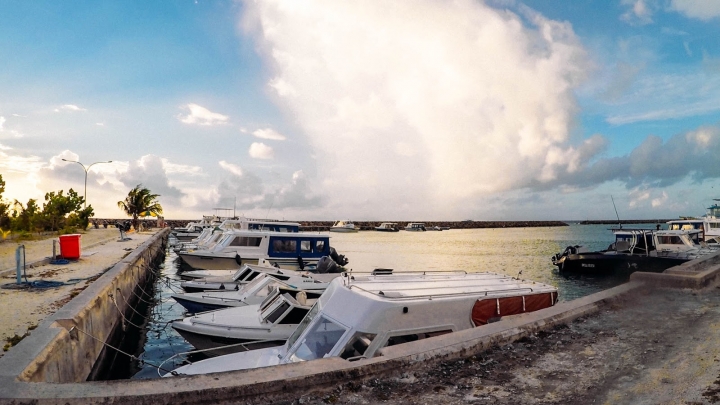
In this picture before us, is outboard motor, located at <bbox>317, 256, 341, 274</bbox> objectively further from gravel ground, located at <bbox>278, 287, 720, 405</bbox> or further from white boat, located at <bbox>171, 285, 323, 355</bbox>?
gravel ground, located at <bbox>278, 287, 720, 405</bbox>

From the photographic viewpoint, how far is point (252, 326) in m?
12.3

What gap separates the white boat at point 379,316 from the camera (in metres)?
8.01

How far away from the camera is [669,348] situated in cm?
783

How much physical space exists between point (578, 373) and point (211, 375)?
508 centimetres

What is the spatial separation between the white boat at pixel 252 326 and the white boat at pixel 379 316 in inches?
90.8

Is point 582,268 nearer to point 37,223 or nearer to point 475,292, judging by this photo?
point 475,292

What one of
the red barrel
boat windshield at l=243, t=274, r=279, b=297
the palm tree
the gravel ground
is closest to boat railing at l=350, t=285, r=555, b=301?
the gravel ground

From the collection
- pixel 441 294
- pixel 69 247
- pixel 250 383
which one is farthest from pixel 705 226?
pixel 69 247

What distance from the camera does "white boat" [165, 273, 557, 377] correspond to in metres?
8.01

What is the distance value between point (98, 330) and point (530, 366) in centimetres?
1091

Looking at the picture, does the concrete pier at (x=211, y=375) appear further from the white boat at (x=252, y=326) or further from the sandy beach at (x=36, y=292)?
the white boat at (x=252, y=326)

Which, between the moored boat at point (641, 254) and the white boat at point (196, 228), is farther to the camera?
the white boat at point (196, 228)

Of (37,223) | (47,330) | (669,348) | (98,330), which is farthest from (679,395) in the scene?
(37,223)

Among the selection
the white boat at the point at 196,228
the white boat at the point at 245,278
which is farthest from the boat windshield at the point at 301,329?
the white boat at the point at 196,228
